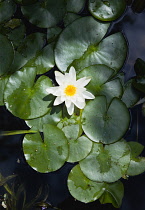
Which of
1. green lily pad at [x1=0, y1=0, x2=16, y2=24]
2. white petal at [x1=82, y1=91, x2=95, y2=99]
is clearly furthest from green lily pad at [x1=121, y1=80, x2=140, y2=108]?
green lily pad at [x1=0, y1=0, x2=16, y2=24]

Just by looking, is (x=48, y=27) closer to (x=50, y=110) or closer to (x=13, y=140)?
(x=50, y=110)

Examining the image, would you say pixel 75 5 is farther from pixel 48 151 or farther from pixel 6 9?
pixel 48 151

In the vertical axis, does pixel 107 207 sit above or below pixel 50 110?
below

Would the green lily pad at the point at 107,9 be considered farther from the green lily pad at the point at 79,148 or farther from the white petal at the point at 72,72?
the green lily pad at the point at 79,148

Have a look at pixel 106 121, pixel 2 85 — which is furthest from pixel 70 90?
pixel 2 85

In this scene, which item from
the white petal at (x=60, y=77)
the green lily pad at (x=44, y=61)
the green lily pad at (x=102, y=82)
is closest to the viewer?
the white petal at (x=60, y=77)

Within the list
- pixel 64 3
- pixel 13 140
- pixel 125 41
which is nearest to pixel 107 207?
pixel 13 140

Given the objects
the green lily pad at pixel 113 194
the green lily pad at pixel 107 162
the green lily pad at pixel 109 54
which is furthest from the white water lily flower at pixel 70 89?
the green lily pad at pixel 113 194
